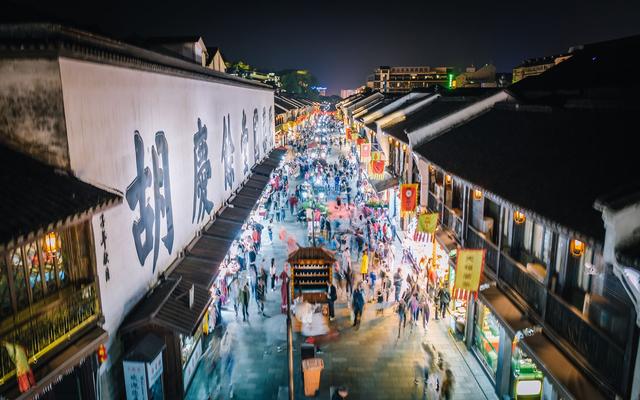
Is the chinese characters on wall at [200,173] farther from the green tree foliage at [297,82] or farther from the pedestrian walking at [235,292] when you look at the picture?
the green tree foliage at [297,82]

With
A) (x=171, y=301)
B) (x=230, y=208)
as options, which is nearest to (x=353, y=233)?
(x=230, y=208)

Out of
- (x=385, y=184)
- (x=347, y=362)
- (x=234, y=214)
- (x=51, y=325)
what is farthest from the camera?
(x=385, y=184)

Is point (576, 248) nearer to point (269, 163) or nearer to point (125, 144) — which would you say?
point (125, 144)

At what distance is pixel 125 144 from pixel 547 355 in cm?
1011

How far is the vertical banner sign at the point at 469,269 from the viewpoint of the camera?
12039 mm

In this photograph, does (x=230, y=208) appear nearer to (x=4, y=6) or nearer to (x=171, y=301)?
(x=171, y=301)

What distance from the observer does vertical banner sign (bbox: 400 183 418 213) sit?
20.1 m

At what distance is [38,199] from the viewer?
7.04 metres

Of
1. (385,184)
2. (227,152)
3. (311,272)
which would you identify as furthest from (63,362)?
(385,184)

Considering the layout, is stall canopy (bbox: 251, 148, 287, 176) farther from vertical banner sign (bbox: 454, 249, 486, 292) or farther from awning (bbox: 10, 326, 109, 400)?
awning (bbox: 10, 326, 109, 400)

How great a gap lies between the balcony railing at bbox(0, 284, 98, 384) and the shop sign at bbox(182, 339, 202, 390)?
5350mm

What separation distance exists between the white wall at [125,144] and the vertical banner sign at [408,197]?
29.7ft

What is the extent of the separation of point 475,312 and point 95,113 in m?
13.4

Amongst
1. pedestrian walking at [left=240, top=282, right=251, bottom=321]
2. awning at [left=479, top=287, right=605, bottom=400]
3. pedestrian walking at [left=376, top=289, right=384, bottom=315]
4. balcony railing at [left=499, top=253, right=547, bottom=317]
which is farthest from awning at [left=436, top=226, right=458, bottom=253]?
pedestrian walking at [left=240, top=282, right=251, bottom=321]
